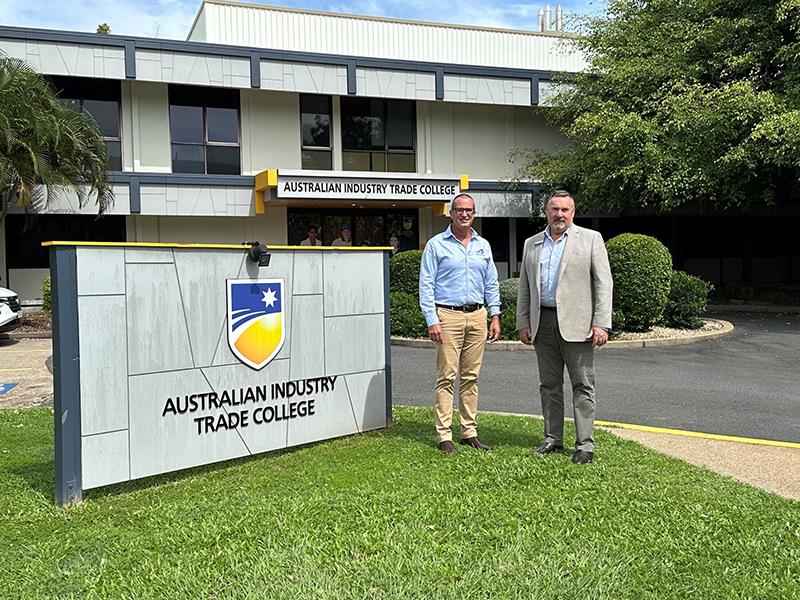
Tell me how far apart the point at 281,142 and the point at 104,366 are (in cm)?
1753

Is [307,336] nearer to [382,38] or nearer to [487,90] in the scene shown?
[487,90]

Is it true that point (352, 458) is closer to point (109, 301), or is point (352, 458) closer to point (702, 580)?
point (109, 301)

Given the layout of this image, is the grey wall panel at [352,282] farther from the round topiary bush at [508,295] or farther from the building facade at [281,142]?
the building facade at [281,142]

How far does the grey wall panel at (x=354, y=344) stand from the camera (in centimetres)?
599

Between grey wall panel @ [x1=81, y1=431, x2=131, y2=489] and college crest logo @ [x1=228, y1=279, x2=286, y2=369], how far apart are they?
0.99 m

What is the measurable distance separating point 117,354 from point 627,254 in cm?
1002

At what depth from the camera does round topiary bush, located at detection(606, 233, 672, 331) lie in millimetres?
12672

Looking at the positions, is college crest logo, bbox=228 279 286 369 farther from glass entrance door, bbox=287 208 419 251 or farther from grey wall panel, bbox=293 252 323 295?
glass entrance door, bbox=287 208 419 251

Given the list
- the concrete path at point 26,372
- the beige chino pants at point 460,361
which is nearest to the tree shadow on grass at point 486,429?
the beige chino pants at point 460,361

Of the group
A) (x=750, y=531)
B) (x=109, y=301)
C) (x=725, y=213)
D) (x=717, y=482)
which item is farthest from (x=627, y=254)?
(x=725, y=213)

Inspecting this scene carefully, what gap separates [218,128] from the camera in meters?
20.7

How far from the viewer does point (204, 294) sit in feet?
16.8

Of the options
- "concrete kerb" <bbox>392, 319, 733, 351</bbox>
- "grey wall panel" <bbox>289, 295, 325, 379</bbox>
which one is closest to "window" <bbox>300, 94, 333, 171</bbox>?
"concrete kerb" <bbox>392, 319, 733, 351</bbox>

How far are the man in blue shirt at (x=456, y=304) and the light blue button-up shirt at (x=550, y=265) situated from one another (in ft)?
1.32
